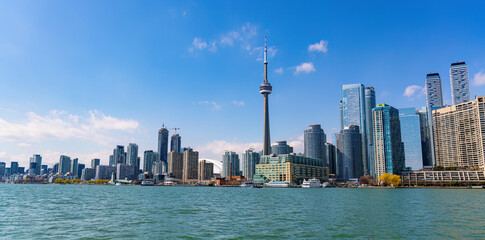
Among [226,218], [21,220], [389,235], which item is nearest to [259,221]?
[226,218]

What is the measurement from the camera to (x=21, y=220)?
1905 inches

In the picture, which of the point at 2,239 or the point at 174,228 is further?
the point at 174,228

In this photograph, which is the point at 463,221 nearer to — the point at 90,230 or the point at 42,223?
the point at 90,230

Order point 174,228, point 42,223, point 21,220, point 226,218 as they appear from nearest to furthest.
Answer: point 174,228 < point 42,223 < point 21,220 < point 226,218

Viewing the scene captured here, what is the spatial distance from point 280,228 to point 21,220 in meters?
35.6

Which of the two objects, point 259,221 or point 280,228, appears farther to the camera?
point 259,221

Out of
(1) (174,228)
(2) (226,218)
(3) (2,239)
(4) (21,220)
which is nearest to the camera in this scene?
(3) (2,239)

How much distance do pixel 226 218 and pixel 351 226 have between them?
18108 millimetres

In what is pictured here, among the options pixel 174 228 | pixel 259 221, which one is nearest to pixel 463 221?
pixel 259 221

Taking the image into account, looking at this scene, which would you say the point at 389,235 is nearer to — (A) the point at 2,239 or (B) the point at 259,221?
(B) the point at 259,221

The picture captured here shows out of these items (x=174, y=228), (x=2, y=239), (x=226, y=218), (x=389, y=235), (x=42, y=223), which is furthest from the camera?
(x=226, y=218)

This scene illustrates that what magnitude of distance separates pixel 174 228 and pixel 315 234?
16653 millimetres

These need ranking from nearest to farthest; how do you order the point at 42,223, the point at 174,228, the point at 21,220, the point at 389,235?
the point at 389,235, the point at 174,228, the point at 42,223, the point at 21,220

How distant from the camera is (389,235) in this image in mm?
38219
